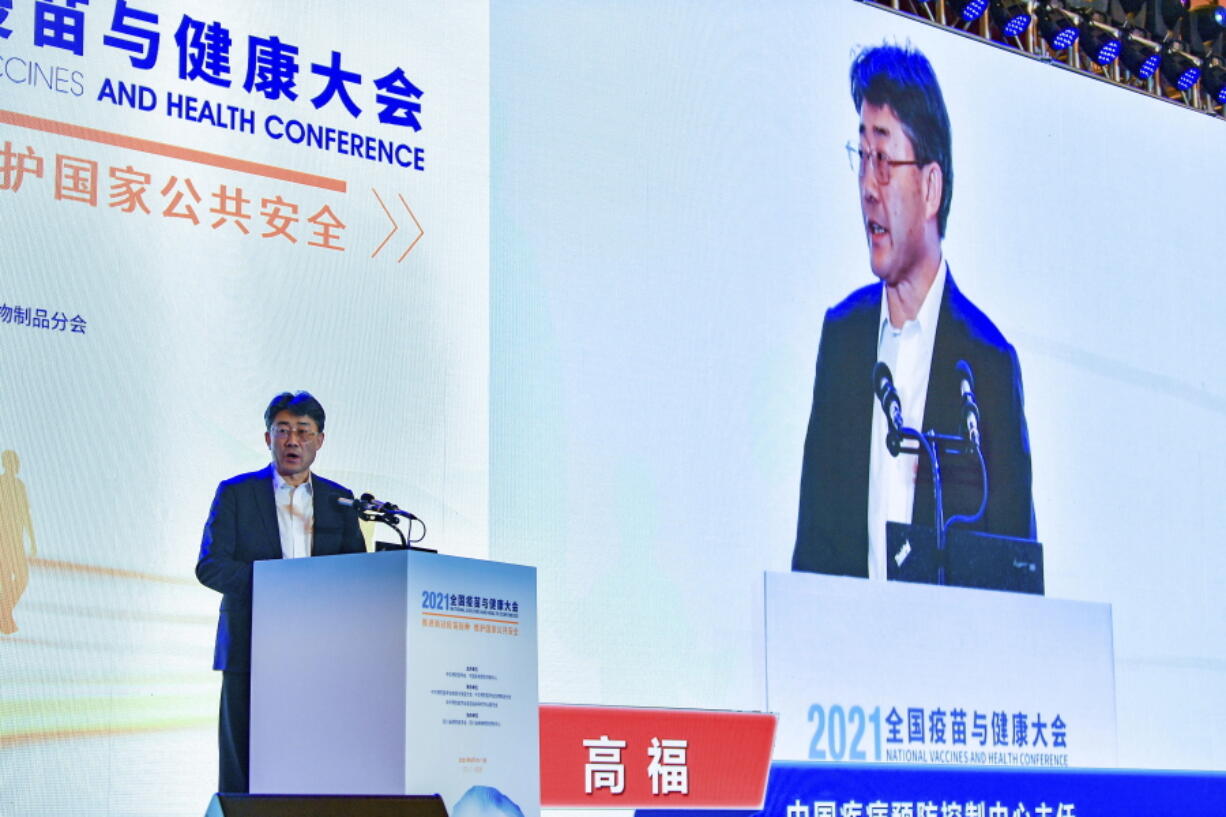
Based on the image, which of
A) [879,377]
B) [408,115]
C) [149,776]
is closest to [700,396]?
[879,377]

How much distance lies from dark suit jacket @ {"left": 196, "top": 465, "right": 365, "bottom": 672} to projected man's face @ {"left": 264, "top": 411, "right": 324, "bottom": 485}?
0.03 metres

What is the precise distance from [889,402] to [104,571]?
238 cm

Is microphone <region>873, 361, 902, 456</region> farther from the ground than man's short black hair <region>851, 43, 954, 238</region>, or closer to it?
closer to it

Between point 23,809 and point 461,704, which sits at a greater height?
point 461,704

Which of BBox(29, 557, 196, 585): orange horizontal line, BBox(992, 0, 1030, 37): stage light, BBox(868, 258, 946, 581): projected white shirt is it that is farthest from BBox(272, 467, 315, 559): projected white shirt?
BBox(992, 0, 1030, 37): stage light

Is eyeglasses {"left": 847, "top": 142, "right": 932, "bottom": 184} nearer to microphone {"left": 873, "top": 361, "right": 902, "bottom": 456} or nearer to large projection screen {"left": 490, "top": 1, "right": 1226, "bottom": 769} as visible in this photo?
large projection screen {"left": 490, "top": 1, "right": 1226, "bottom": 769}

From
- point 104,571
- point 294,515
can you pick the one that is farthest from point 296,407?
point 104,571

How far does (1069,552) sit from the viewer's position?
524 cm

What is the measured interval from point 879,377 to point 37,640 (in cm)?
254

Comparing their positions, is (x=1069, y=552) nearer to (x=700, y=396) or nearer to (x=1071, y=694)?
(x=1071, y=694)

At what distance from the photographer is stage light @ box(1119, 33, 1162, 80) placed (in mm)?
5926

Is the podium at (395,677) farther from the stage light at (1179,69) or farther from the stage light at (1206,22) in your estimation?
the stage light at (1206,22)

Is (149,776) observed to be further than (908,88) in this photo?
No

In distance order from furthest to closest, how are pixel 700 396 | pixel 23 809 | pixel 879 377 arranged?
pixel 879 377, pixel 700 396, pixel 23 809
